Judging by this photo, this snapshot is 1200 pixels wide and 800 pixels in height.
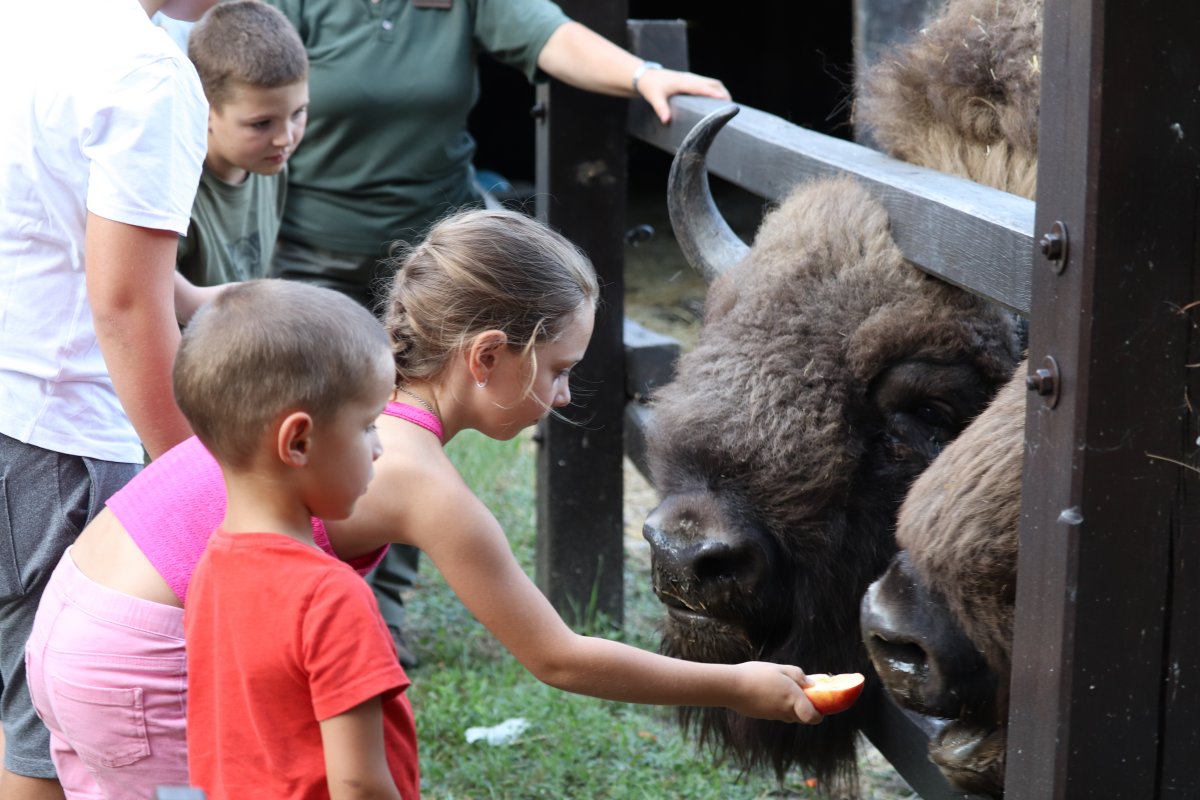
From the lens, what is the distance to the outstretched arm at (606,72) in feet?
13.7

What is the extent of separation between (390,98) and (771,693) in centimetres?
293

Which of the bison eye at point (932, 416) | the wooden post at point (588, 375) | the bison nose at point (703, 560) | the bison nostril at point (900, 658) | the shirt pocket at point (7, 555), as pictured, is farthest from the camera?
the wooden post at point (588, 375)

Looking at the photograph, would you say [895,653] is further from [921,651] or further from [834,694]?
[834,694]

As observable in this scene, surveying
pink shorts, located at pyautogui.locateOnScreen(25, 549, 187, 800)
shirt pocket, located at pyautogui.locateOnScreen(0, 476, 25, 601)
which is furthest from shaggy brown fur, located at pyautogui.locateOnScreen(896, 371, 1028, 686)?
shirt pocket, located at pyautogui.locateOnScreen(0, 476, 25, 601)

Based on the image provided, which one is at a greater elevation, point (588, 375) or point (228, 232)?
point (228, 232)

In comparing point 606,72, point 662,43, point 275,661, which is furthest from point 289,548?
point 662,43

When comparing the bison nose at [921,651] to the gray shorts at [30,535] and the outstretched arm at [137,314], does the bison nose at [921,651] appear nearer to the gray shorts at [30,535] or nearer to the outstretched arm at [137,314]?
the outstretched arm at [137,314]

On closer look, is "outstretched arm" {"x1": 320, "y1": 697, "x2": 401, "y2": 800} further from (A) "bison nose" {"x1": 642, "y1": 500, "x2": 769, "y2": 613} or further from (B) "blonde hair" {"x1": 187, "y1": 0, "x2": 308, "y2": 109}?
(B) "blonde hair" {"x1": 187, "y1": 0, "x2": 308, "y2": 109}

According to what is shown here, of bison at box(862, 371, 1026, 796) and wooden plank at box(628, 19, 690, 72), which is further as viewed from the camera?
wooden plank at box(628, 19, 690, 72)

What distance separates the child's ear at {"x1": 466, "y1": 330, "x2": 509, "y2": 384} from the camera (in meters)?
2.20

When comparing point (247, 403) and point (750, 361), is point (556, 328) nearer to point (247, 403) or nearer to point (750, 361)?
point (247, 403)

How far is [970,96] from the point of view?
3.31 meters

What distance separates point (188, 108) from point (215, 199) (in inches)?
53.3

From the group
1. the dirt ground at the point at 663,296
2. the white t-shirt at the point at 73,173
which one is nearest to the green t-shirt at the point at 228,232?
the white t-shirt at the point at 73,173
